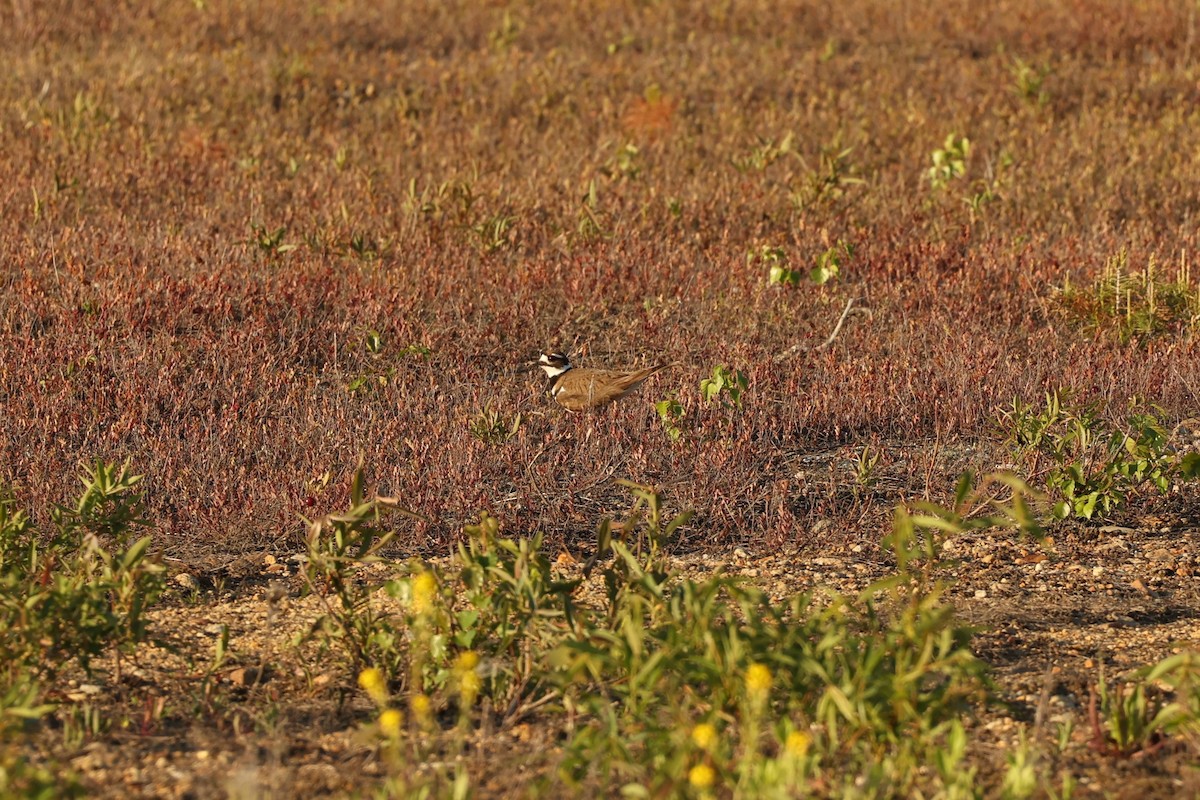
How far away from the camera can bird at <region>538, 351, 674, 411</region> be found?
255 inches

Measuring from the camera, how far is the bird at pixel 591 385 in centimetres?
647

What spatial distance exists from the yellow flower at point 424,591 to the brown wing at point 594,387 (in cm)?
268

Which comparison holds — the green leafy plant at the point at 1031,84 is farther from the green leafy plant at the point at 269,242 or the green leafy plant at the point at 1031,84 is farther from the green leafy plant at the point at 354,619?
the green leafy plant at the point at 354,619

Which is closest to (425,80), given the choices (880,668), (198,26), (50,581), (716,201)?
(198,26)

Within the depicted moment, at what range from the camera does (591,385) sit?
6.44 metres

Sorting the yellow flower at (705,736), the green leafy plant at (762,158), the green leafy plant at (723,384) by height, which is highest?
the green leafy plant at (762,158)

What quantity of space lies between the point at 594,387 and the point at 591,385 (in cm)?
4

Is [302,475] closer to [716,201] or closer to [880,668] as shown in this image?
[880,668]

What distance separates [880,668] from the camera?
356 cm

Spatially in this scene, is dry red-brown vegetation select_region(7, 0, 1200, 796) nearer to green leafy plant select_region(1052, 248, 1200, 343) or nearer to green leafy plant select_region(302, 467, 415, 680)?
green leafy plant select_region(1052, 248, 1200, 343)

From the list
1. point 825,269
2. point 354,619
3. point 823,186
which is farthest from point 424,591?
point 823,186

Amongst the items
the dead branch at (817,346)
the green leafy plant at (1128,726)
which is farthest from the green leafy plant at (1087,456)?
the green leafy plant at (1128,726)

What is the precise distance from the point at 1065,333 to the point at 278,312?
428 cm

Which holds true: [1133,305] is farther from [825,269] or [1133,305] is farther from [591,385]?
[591,385]
